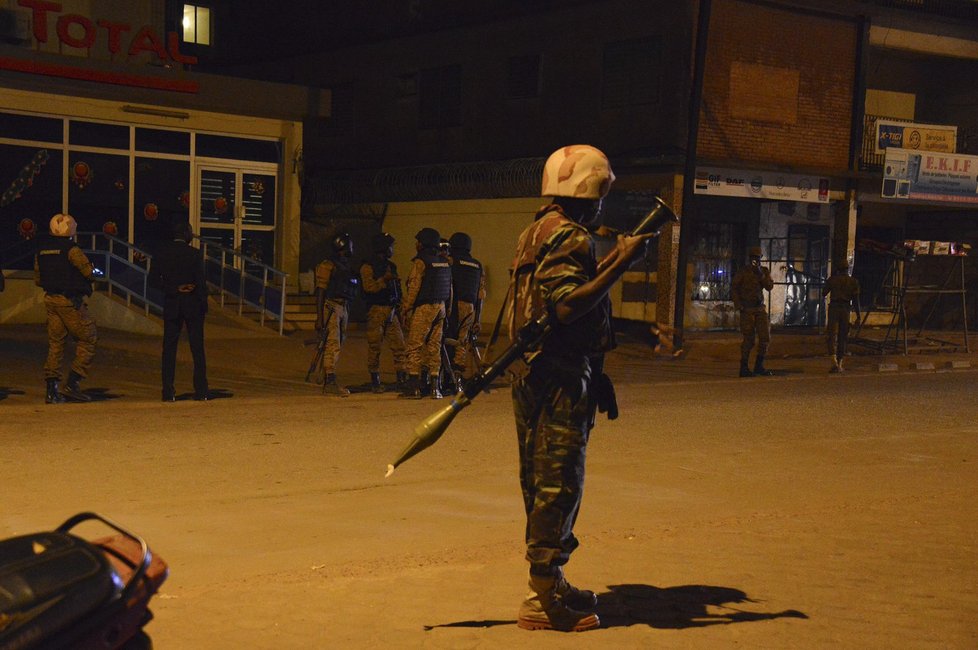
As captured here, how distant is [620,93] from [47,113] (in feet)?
37.1

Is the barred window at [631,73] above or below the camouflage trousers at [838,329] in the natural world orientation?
above

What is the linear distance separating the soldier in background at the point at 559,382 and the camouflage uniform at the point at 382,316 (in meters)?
9.05

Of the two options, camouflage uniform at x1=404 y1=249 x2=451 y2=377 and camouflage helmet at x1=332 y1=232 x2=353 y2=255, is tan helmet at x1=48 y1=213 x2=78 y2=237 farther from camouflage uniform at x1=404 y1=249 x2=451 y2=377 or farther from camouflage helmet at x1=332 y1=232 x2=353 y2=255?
camouflage uniform at x1=404 y1=249 x2=451 y2=377

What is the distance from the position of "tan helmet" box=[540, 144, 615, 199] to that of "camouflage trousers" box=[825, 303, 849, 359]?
1565 centimetres

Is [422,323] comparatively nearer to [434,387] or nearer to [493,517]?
[434,387]

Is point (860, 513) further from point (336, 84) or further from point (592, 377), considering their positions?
point (336, 84)

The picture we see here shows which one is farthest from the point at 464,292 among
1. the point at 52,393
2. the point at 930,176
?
the point at 930,176

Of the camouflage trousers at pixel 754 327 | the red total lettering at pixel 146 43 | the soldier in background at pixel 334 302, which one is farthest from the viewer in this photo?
the red total lettering at pixel 146 43

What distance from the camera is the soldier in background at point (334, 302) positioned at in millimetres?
14273

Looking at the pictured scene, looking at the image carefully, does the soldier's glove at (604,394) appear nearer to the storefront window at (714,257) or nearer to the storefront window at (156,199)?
the storefront window at (714,257)

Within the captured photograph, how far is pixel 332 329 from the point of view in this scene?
14.3m

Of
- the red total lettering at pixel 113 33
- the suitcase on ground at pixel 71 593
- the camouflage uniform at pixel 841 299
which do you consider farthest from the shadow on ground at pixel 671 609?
the red total lettering at pixel 113 33

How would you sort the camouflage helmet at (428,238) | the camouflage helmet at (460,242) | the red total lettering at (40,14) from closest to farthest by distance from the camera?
the camouflage helmet at (428,238) → the camouflage helmet at (460,242) → the red total lettering at (40,14)

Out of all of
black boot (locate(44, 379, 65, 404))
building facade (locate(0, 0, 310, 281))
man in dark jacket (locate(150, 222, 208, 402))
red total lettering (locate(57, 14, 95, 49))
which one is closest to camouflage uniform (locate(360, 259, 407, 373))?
man in dark jacket (locate(150, 222, 208, 402))
